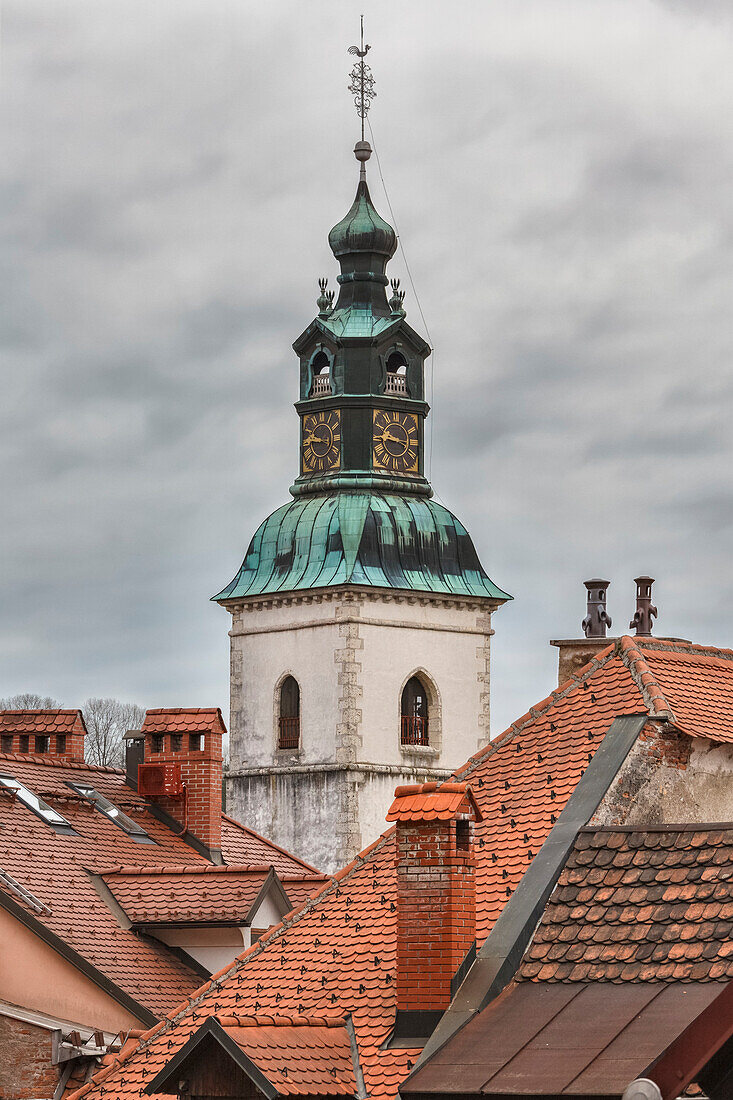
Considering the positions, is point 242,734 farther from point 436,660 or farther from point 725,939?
point 725,939

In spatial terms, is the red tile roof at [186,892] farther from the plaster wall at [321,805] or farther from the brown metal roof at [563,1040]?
the plaster wall at [321,805]

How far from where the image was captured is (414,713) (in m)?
78.4

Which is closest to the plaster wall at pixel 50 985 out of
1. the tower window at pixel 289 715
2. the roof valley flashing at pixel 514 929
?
the roof valley flashing at pixel 514 929

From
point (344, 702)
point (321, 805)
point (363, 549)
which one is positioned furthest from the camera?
point (363, 549)

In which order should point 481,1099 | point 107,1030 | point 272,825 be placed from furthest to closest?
1. point 272,825
2. point 107,1030
3. point 481,1099

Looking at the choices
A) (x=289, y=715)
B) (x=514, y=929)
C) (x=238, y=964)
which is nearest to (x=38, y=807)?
(x=238, y=964)

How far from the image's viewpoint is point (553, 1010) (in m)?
14.9

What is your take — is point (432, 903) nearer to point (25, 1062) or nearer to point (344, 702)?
point (25, 1062)

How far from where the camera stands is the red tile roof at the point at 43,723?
34000 mm

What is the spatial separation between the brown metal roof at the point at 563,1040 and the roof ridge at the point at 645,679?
10.4 feet

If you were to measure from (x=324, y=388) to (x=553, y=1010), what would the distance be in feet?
218

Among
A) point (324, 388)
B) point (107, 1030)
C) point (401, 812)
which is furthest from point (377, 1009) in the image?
point (324, 388)

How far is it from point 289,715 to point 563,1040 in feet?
210

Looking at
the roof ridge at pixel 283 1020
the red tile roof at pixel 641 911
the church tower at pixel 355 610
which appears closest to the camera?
the red tile roof at pixel 641 911
